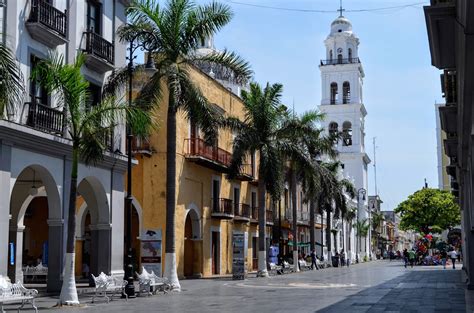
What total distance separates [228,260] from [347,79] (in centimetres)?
4749

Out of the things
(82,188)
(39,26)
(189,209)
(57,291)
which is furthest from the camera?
(189,209)

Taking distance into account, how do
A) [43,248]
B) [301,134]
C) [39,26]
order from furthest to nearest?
[301,134] < [43,248] < [39,26]

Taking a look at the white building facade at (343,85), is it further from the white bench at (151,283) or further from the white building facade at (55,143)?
the white bench at (151,283)

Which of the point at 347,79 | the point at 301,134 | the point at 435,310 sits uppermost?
the point at 347,79

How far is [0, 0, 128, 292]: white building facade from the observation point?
20.0m

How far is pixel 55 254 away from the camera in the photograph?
2217 centimetres

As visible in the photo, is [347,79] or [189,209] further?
[347,79]

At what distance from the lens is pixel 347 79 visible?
8481 centimetres

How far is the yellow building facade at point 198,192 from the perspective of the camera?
113 feet

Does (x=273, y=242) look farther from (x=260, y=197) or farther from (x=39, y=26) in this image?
(x=39, y=26)

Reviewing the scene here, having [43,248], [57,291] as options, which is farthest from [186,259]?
[57,291]

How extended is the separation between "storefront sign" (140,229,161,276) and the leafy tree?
6057 centimetres

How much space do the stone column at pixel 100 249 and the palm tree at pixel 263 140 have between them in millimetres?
12288

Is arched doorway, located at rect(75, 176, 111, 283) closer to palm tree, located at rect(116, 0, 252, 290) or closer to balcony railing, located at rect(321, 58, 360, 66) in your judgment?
palm tree, located at rect(116, 0, 252, 290)
